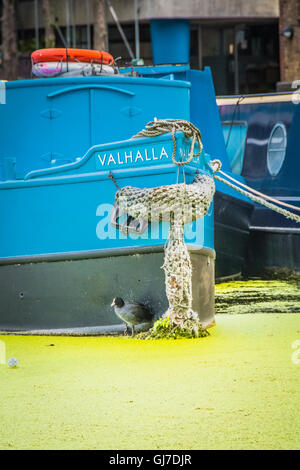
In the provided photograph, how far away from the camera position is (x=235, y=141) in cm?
1420

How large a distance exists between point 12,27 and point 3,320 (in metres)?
20.4

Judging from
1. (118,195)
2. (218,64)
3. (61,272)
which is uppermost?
(218,64)

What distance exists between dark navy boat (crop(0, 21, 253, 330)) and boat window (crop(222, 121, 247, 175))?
4.99 m

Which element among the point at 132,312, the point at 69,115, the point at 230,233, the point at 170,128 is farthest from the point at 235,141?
the point at 132,312

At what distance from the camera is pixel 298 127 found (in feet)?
42.8

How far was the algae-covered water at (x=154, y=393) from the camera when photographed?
4305 mm

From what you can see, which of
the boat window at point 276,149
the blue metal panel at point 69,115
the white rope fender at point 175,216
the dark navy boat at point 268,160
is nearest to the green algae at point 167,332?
the white rope fender at point 175,216

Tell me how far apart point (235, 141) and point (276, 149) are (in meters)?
0.82

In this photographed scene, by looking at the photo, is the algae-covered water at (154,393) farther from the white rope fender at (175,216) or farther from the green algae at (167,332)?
the white rope fender at (175,216)

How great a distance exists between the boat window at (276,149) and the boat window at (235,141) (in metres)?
0.50

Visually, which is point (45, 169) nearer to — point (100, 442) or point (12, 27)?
point (100, 442)

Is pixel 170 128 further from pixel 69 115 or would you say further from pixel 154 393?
pixel 154 393
